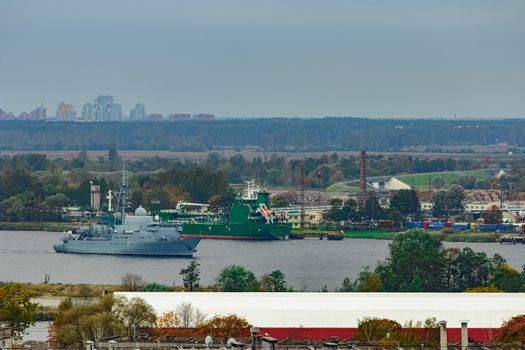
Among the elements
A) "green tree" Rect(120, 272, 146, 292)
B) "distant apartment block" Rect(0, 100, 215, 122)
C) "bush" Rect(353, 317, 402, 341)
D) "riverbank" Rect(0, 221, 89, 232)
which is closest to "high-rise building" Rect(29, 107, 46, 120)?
"distant apartment block" Rect(0, 100, 215, 122)

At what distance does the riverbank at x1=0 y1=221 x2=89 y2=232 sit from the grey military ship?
4.18m

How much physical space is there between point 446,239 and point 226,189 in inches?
436

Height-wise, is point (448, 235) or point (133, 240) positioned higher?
point (448, 235)

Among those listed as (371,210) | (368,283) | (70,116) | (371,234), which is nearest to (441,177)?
(371,210)

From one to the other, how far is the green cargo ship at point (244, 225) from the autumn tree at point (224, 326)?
2583 cm

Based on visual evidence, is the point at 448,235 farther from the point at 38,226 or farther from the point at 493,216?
the point at 38,226

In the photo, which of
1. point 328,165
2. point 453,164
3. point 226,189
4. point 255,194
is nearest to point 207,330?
point 255,194

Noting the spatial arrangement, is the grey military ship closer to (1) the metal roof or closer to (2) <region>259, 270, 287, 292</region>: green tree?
(2) <region>259, 270, 287, 292</region>: green tree

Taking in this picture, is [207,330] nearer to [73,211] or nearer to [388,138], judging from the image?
[73,211]

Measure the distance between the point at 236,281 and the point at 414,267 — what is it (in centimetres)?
276

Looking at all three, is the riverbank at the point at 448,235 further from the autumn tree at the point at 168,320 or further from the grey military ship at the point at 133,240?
the autumn tree at the point at 168,320

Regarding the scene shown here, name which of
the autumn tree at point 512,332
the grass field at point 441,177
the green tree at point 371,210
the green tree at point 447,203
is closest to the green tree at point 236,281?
the autumn tree at point 512,332

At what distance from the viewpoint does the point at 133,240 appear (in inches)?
1496

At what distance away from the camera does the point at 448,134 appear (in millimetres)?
97938
